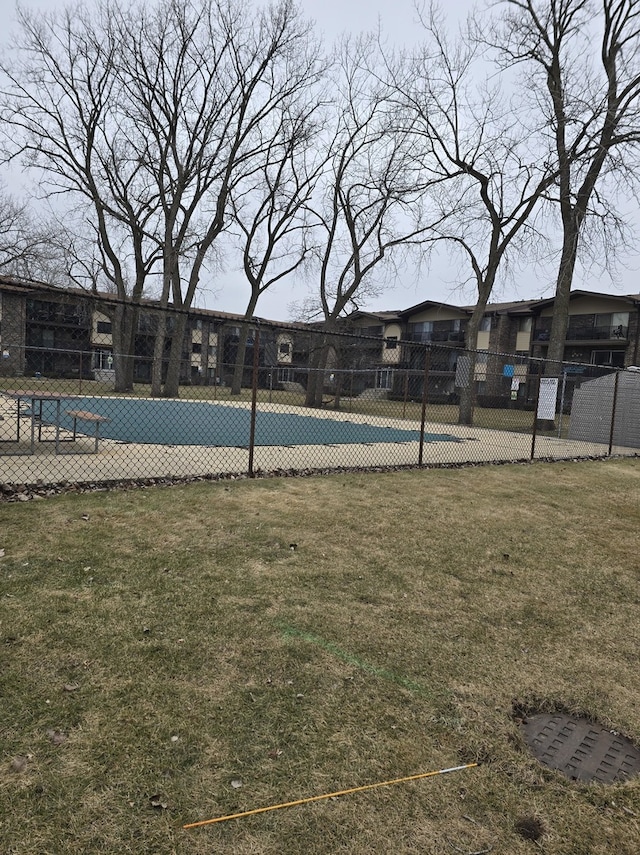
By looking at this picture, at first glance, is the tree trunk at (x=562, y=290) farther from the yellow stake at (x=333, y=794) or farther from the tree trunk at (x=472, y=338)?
the yellow stake at (x=333, y=794)

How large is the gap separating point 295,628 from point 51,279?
111 feet

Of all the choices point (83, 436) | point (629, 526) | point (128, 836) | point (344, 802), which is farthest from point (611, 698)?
point (83, 436)

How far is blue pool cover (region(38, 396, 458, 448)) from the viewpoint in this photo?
1143cm

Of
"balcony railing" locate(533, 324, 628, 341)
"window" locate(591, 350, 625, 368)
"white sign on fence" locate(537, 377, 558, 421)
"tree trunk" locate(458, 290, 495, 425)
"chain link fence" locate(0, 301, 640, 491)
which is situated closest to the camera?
"chain link fence" locate(0, 301, 640, 491)

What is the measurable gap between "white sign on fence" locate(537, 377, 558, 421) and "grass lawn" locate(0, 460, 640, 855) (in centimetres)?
654

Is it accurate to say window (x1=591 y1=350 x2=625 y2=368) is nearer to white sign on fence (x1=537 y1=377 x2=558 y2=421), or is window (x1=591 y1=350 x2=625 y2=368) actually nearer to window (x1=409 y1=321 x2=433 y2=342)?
window (x1=409 y1=321 x2=433 y2=342)

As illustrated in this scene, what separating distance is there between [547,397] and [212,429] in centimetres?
797

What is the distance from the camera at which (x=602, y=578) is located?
3854mm

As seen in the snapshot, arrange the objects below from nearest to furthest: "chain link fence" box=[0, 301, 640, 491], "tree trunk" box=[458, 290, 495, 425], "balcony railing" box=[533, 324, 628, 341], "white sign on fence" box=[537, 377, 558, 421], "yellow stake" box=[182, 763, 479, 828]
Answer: "yellow stake" box=[182, 763, 479, 828] → "chain link fence" box=[0, 301, 640, 491] → "white sign on fence" box=[537, 377, 558, 421] → "tree trunk" box=[458, 290, 495, 425] → "balcony railing" box=[533, 324, 628, 341]

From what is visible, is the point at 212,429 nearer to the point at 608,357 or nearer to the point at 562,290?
the point at 562,290

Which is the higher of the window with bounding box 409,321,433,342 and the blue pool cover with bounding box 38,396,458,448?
the window with bounding box 409,321,433,342

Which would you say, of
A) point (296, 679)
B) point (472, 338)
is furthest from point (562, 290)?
point (296, 679)

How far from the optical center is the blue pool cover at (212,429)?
37.5 feet

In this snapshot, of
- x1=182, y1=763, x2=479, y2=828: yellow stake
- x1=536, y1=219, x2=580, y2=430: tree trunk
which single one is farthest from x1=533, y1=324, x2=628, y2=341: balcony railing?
x1=182, y1=763, x2=479, y2=828: yellow stake
